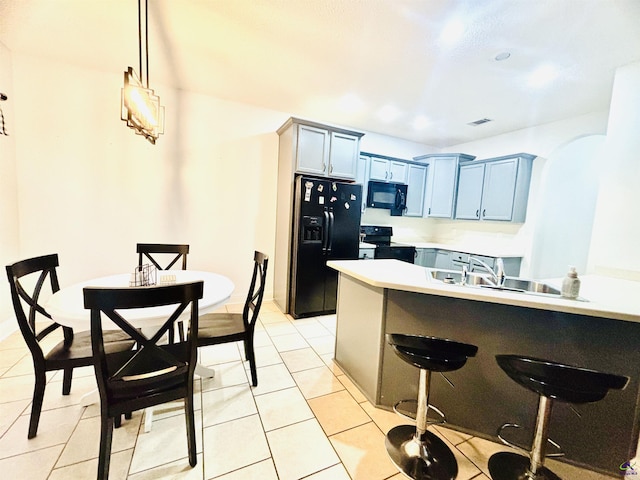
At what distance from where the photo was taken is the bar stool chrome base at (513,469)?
4.40ft

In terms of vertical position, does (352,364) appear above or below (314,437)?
above

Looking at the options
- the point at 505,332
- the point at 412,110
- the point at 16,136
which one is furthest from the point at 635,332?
the point at 16,136

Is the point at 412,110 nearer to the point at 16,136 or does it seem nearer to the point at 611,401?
the point at 611,401

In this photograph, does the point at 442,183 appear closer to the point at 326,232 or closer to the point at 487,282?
the point at 326,232

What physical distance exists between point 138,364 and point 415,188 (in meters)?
4.61

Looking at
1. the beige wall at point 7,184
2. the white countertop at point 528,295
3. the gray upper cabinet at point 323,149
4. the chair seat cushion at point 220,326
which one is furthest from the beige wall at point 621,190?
the beige wall at point 7,184

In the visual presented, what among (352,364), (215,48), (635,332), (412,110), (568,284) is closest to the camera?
(635,332)

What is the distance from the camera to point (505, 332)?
154 cm

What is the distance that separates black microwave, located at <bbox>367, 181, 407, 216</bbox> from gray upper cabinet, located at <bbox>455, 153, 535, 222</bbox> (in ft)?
3.13

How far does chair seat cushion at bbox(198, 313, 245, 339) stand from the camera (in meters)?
1.87

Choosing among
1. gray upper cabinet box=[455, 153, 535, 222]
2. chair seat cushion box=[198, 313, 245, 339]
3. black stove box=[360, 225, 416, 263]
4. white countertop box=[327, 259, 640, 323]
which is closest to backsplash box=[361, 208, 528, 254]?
black stove box=[360, 225, 416, 263]

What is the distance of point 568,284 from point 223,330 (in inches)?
87.1

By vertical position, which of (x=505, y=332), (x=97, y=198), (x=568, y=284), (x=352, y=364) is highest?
(x=97, y=198)

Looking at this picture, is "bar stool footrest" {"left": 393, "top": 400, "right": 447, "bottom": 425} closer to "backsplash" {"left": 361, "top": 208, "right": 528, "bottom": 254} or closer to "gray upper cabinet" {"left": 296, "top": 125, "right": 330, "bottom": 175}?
"gray upper cabinet" {"left": 296, "top": 125, "right": 330, "bottom": 175}
